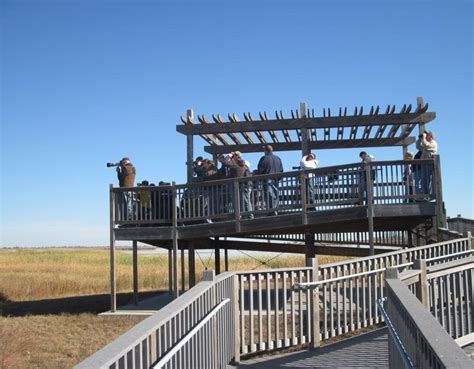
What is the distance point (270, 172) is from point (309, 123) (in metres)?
2.44

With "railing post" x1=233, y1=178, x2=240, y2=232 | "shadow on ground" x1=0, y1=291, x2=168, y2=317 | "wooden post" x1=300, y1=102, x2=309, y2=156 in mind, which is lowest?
"shadow on ground" x1=0, y1=291, x2=168, y2=317

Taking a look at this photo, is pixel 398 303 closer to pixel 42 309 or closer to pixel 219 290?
pixel 219 290

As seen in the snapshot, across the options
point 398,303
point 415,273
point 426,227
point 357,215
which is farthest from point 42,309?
point 398,303

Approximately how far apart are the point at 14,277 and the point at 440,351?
26.5 meters

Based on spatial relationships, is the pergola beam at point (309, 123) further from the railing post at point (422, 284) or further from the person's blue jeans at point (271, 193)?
the railing post at point (422, 284)

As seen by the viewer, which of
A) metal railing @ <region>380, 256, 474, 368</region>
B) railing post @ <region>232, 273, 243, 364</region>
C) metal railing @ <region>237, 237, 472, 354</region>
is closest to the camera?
metal railing @ <region>380, 256, 474, 368</region>

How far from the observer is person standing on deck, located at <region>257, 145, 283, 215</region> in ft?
45.5

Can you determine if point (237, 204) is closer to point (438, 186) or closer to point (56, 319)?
point (438, 186)

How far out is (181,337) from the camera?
4.80 metres

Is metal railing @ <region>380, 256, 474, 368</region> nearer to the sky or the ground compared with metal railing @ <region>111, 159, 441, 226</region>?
nearer to the ground

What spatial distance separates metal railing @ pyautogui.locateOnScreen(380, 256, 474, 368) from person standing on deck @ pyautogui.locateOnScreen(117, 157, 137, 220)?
9.02 m

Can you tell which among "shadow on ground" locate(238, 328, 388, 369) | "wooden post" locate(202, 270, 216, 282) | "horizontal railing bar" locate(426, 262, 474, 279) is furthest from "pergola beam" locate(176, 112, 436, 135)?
"wooden post" locate(202, 270, 216, 282)

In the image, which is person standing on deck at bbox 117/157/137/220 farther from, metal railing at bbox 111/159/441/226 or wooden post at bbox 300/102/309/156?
wooden post at bbox 300/102/309/156

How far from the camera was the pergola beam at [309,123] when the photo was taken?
52.2 ft
